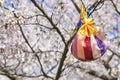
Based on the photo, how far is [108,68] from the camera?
8070 mm

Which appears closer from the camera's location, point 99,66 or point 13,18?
point 13,18

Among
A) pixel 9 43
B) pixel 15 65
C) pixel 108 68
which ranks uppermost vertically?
pixel 9 43

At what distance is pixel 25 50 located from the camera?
24.4ft

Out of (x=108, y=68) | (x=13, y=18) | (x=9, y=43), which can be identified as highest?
(x=13, y=18)

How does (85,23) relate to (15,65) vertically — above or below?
above

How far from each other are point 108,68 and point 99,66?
0.23 metres

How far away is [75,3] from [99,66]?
1.80 metres

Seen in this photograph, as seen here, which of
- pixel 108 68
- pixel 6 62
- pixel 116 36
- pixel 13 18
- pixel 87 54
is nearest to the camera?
pixel 87 54

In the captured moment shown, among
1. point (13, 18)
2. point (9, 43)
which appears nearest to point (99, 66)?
point (9, 43)

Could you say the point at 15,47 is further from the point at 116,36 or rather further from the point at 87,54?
the point at 87,54

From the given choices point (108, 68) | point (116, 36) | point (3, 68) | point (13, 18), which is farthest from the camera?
point (116, 36)

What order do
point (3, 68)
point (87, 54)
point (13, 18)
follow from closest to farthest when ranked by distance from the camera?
1. point (87, 54)
2. point (13, 18)
3. point (3, 68)

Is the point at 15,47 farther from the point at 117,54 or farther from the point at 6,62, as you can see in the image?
the point at 117,54

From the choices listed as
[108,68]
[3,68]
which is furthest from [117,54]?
[3,68]
